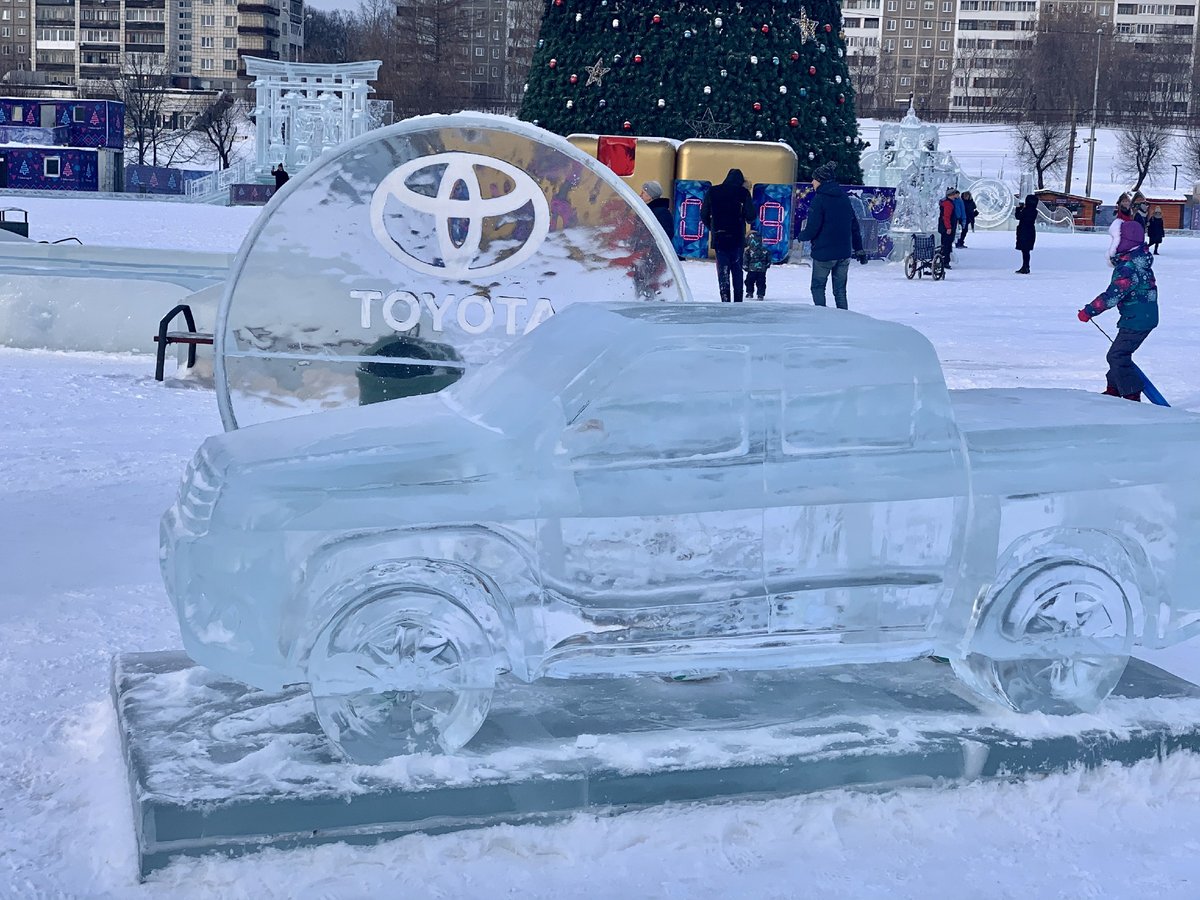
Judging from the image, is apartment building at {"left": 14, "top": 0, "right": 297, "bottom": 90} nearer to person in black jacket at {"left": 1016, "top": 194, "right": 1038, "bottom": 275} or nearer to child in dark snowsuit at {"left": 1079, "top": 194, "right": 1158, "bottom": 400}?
person in black jacket at {"left": 1016, "top": 194, "right": 1038, "bottom": 275}

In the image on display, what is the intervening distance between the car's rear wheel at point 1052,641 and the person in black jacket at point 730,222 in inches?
516

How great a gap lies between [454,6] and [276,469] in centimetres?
9340

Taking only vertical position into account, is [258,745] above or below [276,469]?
below

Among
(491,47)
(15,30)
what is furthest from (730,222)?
(15,30)

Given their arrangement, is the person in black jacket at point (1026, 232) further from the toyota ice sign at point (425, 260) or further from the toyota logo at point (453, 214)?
the toyota logo at point (453, 214)

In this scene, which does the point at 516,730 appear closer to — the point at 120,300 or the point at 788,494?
the point at 788,494

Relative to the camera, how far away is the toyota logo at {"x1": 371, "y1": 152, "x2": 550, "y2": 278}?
7.58 meters

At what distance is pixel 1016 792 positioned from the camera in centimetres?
464

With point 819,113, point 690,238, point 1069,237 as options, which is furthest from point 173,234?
point 1069,237

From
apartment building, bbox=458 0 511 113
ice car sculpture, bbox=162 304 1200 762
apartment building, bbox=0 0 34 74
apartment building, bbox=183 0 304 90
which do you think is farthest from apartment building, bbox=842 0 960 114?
ice car sculpture, bbox=162 304 1200 762

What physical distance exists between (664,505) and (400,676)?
0.93 meters

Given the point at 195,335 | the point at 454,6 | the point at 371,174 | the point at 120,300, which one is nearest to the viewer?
the point at 371,174

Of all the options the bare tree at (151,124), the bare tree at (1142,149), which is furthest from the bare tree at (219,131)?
the bare tree at (1142,149)

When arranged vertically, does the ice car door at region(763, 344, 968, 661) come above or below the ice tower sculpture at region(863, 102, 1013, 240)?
below
